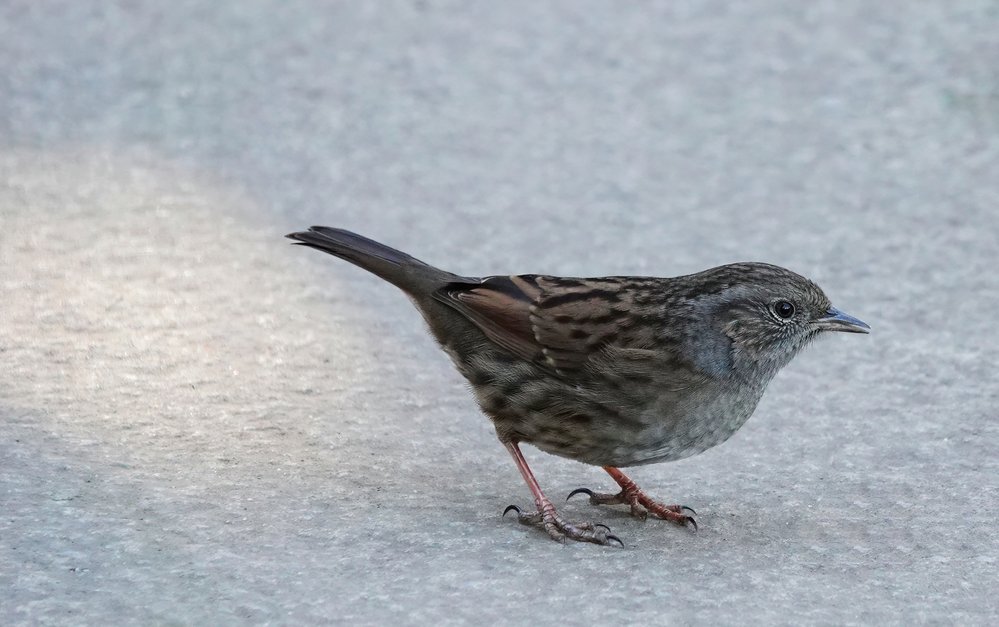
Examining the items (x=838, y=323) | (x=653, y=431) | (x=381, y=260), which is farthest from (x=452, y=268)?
(x=653, y=431)

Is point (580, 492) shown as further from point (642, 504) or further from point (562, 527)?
point (562, 527)

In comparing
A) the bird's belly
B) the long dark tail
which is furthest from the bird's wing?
the bird's belly

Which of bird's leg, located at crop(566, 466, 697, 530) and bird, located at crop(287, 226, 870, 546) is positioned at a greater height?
bird, located at crop(287, 226, 870, 546)

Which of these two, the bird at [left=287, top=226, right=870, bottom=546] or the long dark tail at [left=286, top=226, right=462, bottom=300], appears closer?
the bird at [left=287, top=226, right=870, bottom=546]

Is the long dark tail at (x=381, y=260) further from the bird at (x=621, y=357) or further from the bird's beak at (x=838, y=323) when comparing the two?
the bird's beak at (x=838, y=323)

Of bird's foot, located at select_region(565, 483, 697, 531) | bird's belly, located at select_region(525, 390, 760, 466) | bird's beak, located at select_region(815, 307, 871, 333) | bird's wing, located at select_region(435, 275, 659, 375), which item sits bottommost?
bird's foot, located at select_region(565, 483, 697, 531)

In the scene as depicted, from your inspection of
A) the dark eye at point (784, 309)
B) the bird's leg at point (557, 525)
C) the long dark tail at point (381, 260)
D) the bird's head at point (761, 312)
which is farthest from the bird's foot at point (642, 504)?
the long dark tail at point (381, 260)

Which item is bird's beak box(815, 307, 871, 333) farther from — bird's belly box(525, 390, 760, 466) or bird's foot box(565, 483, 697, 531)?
bird's foot box(565, 483, 697, 531)

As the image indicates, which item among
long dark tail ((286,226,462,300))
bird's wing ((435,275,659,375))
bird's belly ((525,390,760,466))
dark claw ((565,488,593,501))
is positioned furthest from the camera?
long dark tail ((286,226,462,300))
